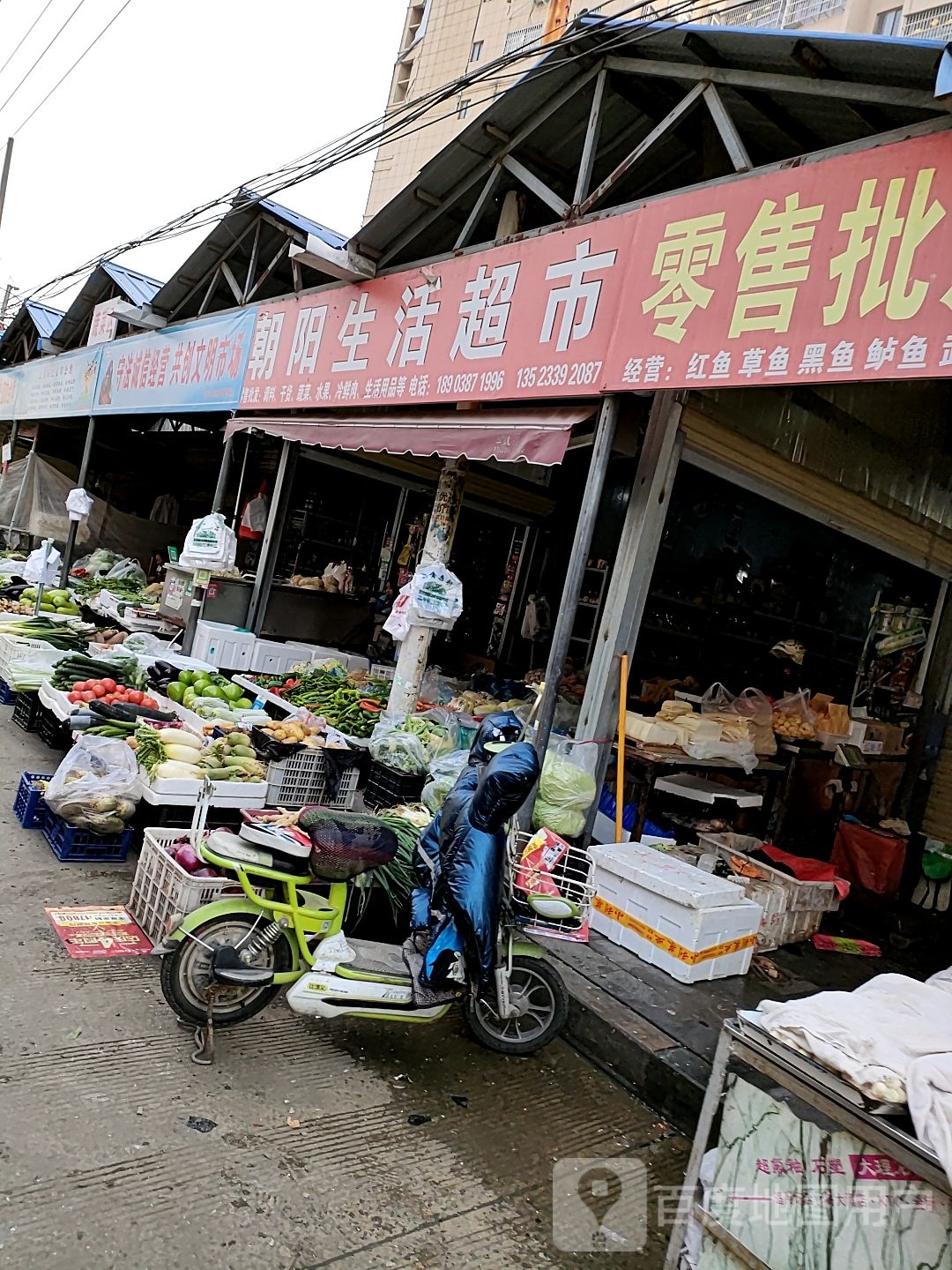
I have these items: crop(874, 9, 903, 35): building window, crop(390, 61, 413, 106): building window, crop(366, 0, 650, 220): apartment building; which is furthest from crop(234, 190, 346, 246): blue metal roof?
crop(390, 61, 413, 106): building window

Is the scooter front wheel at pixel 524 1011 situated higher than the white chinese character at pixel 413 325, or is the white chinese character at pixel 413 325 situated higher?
the white chinese character at pixel 413 325

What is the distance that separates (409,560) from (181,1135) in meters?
8.95

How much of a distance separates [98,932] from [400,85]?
147 ft

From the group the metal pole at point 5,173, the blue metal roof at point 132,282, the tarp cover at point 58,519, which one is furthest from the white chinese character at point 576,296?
the metal pole at point 5,173

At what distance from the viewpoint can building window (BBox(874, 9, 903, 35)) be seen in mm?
21406

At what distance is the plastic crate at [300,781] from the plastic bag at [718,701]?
125 inches

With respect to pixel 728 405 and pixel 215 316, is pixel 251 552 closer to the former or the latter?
pixel 215 316

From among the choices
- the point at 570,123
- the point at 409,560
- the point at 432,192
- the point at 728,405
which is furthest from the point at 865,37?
the point at 409,560

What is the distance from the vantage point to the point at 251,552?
11781 mm

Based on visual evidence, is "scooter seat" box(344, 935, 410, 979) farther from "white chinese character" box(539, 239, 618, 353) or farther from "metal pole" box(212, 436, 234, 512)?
"metal pole" box(212, 436, 234, 512)

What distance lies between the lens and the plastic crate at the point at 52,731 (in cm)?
741

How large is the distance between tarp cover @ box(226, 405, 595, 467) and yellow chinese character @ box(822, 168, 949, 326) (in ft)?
5.93

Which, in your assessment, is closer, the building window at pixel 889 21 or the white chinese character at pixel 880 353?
the white chinese character at pixel 880 353

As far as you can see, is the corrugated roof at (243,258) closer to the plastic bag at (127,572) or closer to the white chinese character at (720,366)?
the plastic bag at (127,572)
